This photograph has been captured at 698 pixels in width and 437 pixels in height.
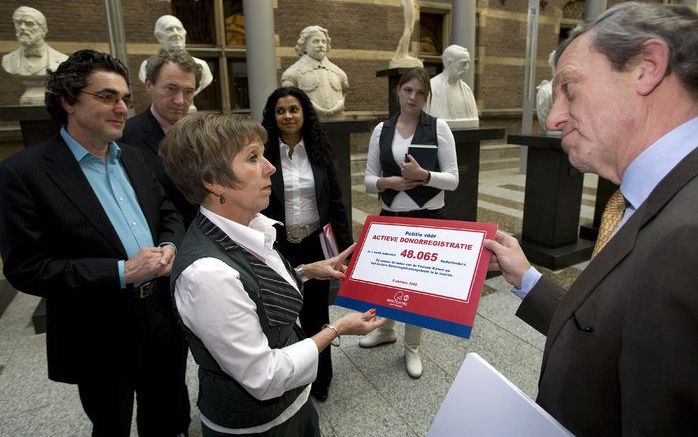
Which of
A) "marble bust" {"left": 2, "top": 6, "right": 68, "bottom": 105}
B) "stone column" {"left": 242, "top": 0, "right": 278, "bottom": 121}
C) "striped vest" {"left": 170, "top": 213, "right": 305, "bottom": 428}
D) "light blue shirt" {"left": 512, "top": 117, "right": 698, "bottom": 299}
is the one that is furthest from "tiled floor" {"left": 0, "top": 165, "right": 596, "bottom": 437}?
"stone column" {"left": 242, "top": 0, "right": 278, "bottom": 121}

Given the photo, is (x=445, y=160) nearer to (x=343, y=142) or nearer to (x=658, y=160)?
(x=343, y=142)

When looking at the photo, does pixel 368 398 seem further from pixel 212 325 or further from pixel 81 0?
pixel 81 0

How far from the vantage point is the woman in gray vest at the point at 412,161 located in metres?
2.46

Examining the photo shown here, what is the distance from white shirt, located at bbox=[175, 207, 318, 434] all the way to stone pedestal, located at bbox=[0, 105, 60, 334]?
2.82 m

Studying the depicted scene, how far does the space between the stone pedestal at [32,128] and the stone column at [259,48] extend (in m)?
2.85

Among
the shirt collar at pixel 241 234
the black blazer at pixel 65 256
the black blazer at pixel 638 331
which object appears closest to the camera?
the black blazer at pixel 638 331

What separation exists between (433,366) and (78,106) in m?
2.30

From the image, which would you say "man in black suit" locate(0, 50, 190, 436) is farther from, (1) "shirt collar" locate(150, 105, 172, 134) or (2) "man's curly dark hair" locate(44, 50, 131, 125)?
(1) "shirt collar" locate(150, 105, 172, 134)

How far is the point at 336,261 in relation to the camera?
160cm

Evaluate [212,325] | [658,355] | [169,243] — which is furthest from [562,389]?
[169,243]

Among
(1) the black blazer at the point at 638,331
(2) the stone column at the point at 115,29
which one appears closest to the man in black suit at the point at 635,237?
(1) the black blazer at the point at 638,331

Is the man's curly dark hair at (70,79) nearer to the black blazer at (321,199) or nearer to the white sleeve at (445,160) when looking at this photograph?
the black blazer at (321,199)

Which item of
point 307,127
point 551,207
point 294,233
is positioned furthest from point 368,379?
point 551,207

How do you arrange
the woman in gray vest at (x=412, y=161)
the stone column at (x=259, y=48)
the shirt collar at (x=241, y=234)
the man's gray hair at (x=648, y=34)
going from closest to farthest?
the man's gray hair at (x=648, y=34) < the shirt collar at (x=241, y=234) < the woman in gray vest at (x=412, y=161) < the stone column at (x=259, y=48)
